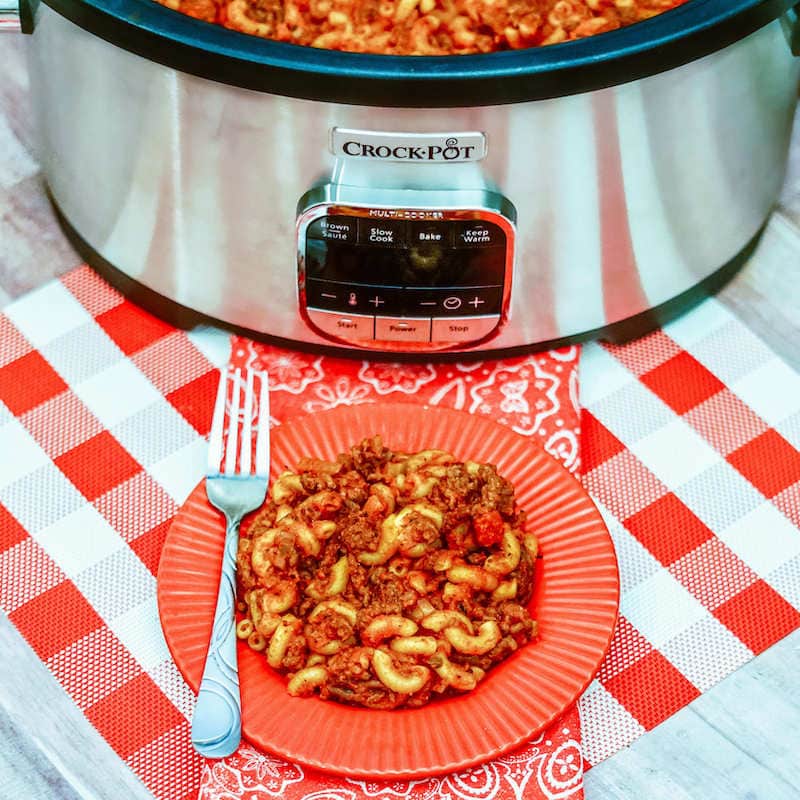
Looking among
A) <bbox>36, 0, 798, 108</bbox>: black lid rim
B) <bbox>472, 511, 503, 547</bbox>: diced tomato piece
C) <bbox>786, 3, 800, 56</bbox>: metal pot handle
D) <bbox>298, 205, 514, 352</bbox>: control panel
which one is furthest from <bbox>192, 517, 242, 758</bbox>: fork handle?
<bbox>786, 3, 800, 56</bbox>: metal pot handle

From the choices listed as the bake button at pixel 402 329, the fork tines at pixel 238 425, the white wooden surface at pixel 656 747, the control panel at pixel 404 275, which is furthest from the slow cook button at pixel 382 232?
the white wooden surface at pixel 656 747

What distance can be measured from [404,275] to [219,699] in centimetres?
41

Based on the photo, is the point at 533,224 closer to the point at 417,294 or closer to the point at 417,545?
the point at 417,294

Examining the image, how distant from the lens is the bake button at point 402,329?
117 centimetres

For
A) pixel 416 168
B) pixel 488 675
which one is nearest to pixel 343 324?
pixel 416 168

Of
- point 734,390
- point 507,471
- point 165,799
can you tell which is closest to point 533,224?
point 507,471

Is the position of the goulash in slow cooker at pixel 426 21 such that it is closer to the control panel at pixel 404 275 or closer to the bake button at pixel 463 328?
the control panel at pixel 404 275

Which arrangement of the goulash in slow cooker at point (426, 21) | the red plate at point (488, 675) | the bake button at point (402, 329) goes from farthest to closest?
the bake button at point (402, 329) < the goulash in slow cooker at point (426, 21) < the red plate at point (488, 675)

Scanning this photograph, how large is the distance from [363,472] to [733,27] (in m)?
0.49

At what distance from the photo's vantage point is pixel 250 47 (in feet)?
3.14

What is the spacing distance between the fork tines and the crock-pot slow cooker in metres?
0.07

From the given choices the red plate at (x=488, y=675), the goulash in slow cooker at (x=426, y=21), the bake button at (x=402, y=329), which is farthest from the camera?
the bake button at (x=402, y=329)

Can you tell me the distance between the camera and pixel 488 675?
3.26 feet

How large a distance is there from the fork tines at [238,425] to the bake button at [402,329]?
0.43ft
